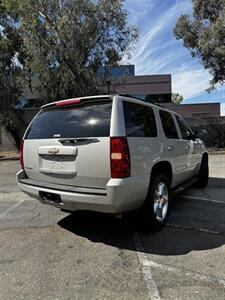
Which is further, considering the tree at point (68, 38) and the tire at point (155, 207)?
the tree at point (68, 38)

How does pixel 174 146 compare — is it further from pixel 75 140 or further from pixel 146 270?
pixel 146 270

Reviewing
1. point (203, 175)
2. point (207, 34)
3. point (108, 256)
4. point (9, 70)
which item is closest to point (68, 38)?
point (9, 70)

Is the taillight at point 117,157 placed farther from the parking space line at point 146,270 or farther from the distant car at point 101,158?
the parking space line at point 146,270

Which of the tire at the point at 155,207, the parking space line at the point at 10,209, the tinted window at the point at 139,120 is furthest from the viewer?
the parking space line at the point at 10,209

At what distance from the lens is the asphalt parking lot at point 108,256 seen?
3324 mm

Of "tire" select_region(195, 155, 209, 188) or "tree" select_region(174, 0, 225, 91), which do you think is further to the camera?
"tree" select_region(174, 0, 225, 91)

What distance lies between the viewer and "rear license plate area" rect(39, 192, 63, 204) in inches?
180

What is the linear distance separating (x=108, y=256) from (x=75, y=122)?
1.85 meters

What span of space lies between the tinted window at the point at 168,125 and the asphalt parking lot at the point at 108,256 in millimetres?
1457

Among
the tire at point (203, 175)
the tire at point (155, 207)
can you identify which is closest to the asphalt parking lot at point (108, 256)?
the tire at point (155, 207)

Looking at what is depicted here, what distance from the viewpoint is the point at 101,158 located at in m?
4.14

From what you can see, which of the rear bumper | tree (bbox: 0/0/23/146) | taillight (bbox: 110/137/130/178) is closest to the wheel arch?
the rear bumper

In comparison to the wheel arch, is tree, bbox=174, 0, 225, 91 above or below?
above

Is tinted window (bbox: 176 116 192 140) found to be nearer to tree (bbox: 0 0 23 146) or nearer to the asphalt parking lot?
the asphalt parking lot
